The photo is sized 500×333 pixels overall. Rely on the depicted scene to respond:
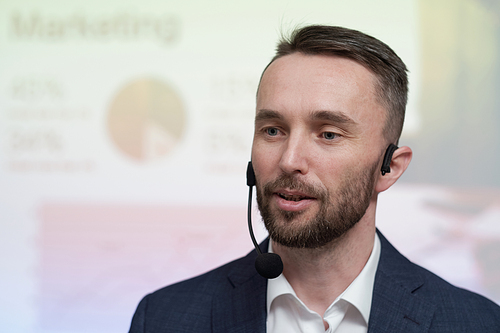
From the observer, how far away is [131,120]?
317cm

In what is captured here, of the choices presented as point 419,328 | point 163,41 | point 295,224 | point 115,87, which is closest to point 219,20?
point 163,41

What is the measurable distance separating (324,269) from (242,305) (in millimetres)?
305

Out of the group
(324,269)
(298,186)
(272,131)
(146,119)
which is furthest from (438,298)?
(146,119)

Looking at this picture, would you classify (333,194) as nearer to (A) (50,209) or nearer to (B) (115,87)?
(B) (115,87)

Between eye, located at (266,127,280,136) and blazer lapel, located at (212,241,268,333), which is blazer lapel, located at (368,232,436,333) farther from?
eye, located at (266,127,280,136)

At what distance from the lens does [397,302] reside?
1519mm

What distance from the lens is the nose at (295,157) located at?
4.51 ft

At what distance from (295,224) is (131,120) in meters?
2.04

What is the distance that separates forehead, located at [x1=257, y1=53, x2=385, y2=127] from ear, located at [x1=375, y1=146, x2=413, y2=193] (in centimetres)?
17

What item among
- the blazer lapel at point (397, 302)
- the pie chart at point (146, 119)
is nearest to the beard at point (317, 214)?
the blazer lapel at point (397, 302)

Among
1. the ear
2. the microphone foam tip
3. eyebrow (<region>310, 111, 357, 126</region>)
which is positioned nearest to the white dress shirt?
the microphone foam tip

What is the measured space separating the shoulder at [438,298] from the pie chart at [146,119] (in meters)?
1.87

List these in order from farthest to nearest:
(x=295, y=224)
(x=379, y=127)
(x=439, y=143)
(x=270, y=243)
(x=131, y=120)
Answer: (x=131, y=120), (x=439, y=143), (x=270, y=243), (x=379, y=127), (x=295, y=224)

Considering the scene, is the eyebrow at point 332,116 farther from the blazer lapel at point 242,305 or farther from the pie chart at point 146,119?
the pie chart at point 146,119
